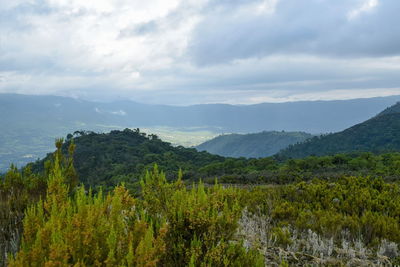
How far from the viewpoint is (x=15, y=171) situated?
25.0 feet

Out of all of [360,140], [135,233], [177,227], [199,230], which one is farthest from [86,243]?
[360,140]

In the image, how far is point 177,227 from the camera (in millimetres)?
4109

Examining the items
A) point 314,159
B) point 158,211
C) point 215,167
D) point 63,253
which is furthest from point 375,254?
point 215,167

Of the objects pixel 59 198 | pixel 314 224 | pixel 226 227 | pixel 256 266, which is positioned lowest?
pixel 314 224

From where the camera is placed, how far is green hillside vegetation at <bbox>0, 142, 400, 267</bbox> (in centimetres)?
305

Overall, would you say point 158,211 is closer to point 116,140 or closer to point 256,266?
point 256,266

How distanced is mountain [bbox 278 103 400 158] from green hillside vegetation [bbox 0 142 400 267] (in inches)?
3779

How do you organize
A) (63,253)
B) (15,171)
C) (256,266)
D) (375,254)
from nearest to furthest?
(63,253) → (256,266) → (375,254) → (15,171)

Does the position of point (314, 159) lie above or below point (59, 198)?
below

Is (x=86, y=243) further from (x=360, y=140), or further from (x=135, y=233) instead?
(x=360, y=140)

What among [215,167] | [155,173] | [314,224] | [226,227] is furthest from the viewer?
[215,167]

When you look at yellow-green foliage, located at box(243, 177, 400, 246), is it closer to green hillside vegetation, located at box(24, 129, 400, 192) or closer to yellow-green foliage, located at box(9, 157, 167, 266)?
yellow-green foliage, located at box(9, 157, 167, 266)

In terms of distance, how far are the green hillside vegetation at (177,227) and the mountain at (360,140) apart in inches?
3779

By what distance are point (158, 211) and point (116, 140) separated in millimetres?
80850
